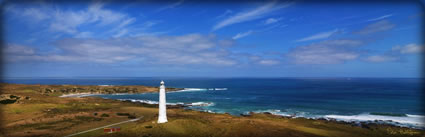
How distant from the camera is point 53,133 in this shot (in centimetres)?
1609

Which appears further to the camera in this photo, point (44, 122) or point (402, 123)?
point (402, 123)

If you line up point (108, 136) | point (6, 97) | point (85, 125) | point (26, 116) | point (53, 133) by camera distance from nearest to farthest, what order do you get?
point (108, 136) < point (53, 133) < point (85, 125) < point (26, 116) < point (6, 97)

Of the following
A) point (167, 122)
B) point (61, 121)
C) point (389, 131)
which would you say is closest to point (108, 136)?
point (167, 122)

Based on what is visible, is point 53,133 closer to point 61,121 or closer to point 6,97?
point 61,121

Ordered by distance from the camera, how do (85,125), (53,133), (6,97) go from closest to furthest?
(53,133) < (85,125) < (6,97)

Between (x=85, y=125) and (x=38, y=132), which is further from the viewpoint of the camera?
(x=85, y=125)

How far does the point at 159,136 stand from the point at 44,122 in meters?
12.1

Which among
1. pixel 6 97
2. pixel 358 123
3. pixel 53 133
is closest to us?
pixel 53 133

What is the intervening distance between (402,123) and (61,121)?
3500 centimetres

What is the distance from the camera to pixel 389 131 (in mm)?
20188

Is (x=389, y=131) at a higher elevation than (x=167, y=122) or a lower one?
lower

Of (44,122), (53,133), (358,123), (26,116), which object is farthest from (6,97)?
(358,123)

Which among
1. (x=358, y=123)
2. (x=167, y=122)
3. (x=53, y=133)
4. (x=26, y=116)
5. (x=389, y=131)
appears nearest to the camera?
(x=53, y=133)

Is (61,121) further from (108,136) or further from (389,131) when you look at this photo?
(389,131)
